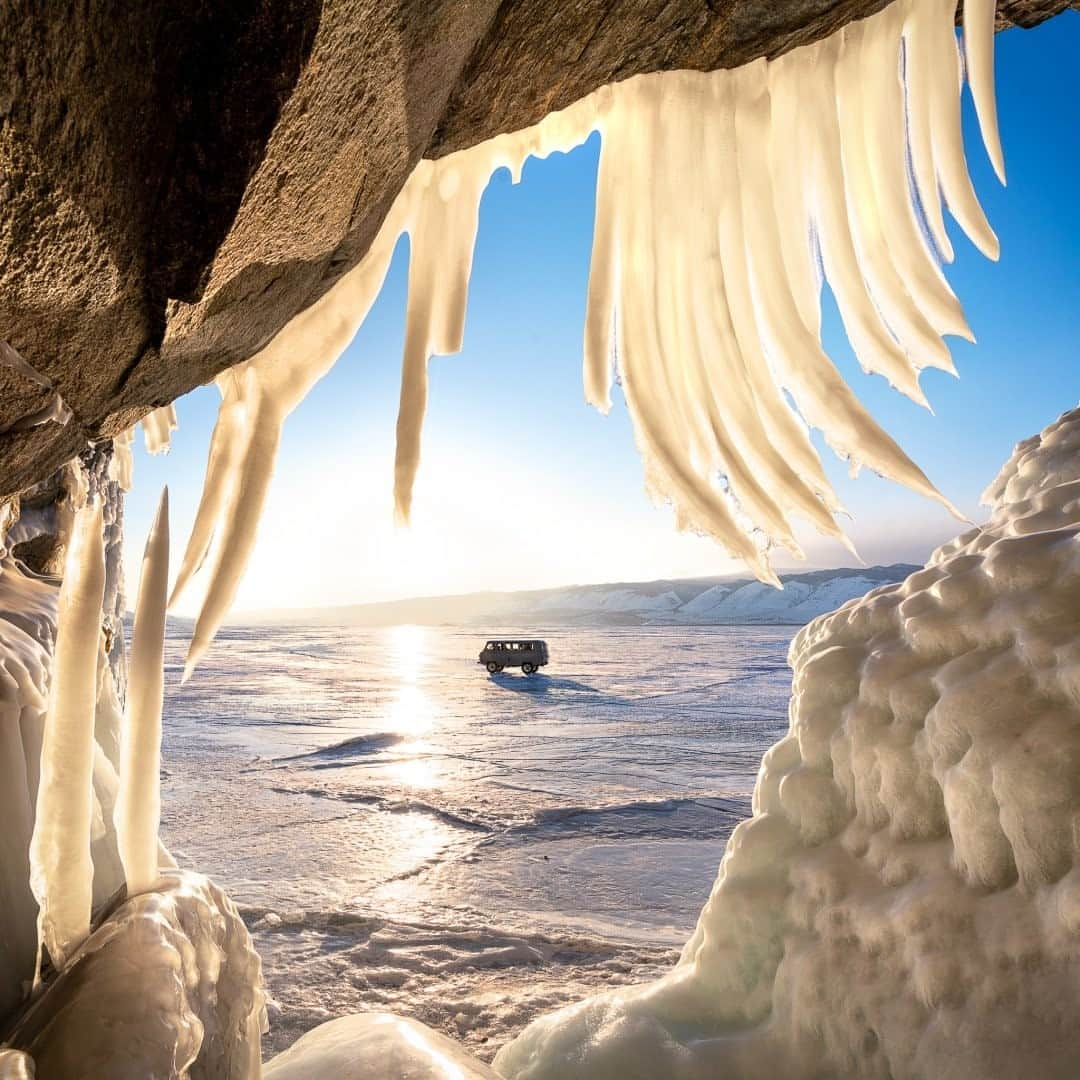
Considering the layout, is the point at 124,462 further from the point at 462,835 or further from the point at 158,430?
the point at 462,835

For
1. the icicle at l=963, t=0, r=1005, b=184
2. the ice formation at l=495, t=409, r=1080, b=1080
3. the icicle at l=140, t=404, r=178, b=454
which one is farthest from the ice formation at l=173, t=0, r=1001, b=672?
the icicle at l=140, t=404, r=178, b=454

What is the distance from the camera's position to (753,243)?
103 centimetres

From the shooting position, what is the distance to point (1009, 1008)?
721 millimetres

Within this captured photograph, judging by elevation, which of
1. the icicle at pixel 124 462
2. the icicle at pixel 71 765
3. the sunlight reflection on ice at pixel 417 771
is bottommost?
the sunlight reflection on ice at pixel 417 771

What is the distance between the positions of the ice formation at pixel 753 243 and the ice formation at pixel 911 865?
0.23 meters

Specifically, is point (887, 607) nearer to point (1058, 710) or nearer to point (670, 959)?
point (1058, 710)

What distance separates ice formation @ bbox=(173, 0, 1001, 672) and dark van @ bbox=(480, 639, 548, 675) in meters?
11.0

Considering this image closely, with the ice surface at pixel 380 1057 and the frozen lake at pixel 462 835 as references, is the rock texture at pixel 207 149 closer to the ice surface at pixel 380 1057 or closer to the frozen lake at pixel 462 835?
the ice surface at pixel 380 1057

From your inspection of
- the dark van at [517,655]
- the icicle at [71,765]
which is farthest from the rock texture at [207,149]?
the dark van at [517,655]

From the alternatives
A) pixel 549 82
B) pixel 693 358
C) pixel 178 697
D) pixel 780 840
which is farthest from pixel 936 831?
pixel 178 697

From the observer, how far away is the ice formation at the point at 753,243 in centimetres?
98

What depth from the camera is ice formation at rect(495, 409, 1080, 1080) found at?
740 mm

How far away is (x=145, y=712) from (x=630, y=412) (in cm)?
69

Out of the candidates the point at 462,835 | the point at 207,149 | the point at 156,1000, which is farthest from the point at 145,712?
the point at 462,835
